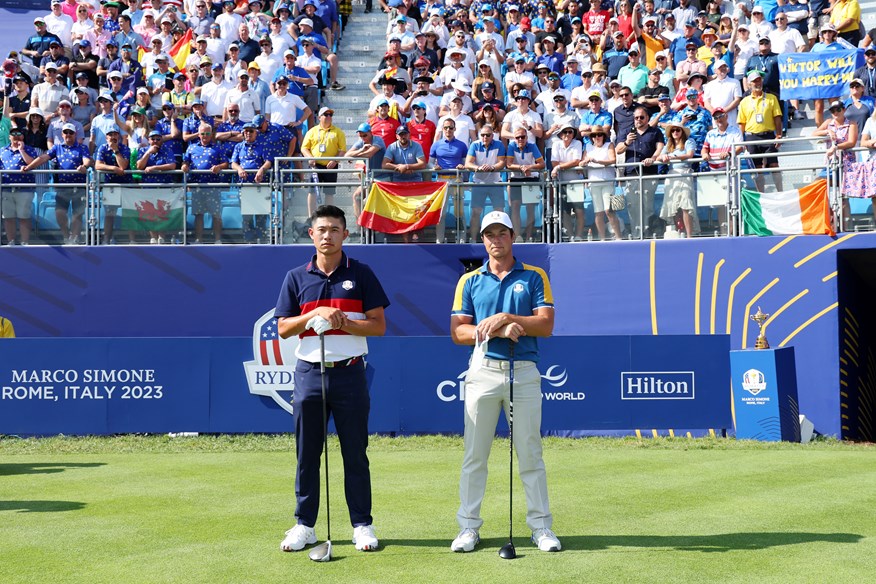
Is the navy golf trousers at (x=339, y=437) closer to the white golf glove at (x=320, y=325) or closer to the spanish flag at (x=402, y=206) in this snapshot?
the white golf glove at (x=320, y=325)

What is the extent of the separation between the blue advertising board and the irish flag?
2139 millimetres

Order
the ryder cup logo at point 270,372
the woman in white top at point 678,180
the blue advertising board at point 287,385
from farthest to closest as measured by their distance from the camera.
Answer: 1. the woman in white top at point 678,180
2. the ryder cup logo at point 270,372
3. the blue advertising board at point 287,385

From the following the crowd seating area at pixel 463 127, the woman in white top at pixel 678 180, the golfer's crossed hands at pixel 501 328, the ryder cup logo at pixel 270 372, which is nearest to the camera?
the golfer's crossed hands at pixel 501 328

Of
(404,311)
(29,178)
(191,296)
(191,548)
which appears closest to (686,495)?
(191,548)

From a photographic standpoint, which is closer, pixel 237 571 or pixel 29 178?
pixel 237 571

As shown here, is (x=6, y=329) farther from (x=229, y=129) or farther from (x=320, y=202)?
(x=320, y=202)

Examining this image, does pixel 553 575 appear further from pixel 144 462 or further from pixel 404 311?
pixel 404 311

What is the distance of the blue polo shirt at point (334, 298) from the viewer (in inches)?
306

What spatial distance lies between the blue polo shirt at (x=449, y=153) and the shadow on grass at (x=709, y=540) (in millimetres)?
11278

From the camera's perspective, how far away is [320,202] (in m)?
18.0

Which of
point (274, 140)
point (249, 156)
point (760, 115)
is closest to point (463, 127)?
point (274, 140)

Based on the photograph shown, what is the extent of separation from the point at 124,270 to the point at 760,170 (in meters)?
10.2

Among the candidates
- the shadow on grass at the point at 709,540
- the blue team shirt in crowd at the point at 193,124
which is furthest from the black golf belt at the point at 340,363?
the blue team shirt in crowd at the point at 193,124

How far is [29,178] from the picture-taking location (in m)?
18.2
